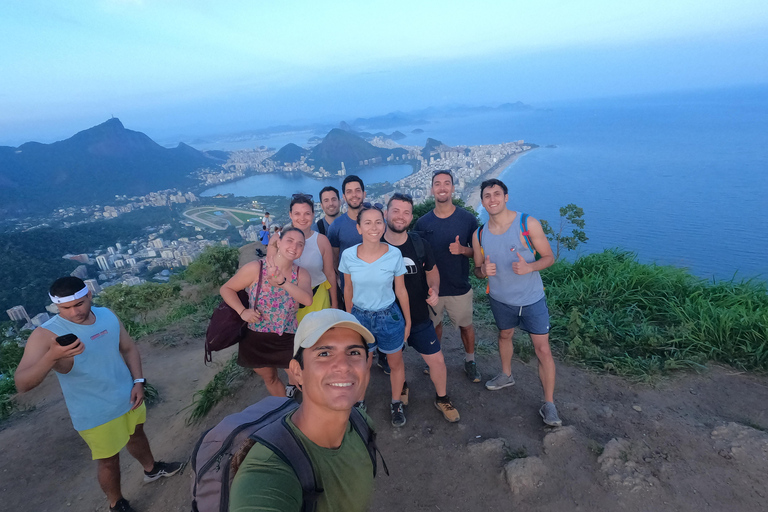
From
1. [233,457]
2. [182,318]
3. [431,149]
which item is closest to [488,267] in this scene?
[233,457]

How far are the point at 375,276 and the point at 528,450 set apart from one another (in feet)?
6.90

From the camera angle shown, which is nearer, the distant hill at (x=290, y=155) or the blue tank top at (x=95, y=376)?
the blue tank top at (x=95, y=376)

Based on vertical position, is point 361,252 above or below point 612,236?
above

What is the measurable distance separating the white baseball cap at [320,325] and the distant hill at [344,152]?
61.9 metres

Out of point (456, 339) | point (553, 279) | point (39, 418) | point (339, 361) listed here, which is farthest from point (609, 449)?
point (39, 418)

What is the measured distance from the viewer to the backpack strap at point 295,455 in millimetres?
1237

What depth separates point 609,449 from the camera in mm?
3000

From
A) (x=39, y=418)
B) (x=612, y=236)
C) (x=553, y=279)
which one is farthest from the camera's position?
(x=612, y=236)

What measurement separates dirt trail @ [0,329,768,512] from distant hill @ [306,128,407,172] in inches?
2352

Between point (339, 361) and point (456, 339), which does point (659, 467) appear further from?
point (339, 361)

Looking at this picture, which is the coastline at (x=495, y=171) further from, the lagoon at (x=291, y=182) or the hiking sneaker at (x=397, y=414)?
the hiking sneaker at (x=397, y=414)

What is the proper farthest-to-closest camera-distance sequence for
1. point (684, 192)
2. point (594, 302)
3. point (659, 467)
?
point (684, 192), point (594, 302), point (659, 467)

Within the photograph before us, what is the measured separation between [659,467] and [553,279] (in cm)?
428

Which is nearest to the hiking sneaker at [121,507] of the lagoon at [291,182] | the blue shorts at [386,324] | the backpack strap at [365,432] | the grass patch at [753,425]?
the blue shorts at [386,324]
